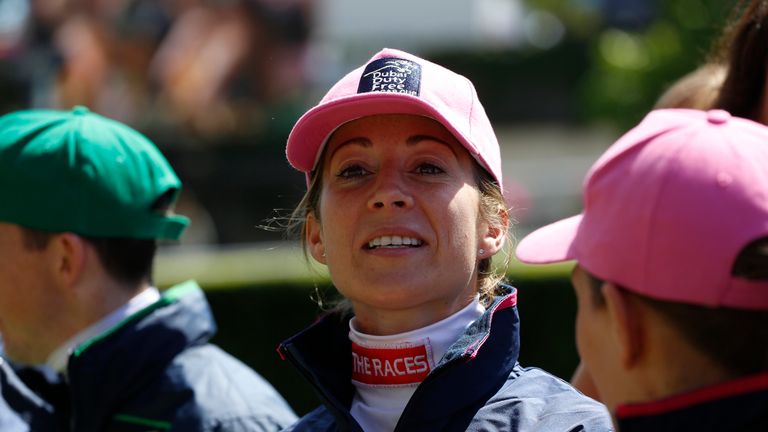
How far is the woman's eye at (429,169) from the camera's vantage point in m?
2.90

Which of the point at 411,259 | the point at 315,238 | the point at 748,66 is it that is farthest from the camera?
the point at 748,66

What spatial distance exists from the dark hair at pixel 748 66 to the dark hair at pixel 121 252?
1778 millimetres

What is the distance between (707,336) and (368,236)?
36.5 inches

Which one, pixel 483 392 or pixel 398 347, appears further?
pixel 398 347

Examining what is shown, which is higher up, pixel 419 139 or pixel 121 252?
pixel 419 139

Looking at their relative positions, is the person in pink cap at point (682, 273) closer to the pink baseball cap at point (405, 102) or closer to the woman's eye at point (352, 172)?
the pink baseball cap at point (405, 102)

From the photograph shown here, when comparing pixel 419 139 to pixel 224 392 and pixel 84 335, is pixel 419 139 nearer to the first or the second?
pixel 224 392

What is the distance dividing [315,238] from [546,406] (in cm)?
80

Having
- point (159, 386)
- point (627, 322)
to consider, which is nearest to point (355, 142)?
point (627, 322)

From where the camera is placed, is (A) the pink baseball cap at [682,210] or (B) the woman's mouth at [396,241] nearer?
(A) the pink baseball cap at [682,210]

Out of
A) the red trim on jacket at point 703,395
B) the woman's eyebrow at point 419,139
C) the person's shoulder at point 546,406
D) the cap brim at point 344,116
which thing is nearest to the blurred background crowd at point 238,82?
the cap brim at point 344,116

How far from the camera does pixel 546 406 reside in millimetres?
2701

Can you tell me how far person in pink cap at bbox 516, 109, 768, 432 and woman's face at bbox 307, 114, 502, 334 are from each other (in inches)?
22.4

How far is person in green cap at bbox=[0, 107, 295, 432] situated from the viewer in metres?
3.54
